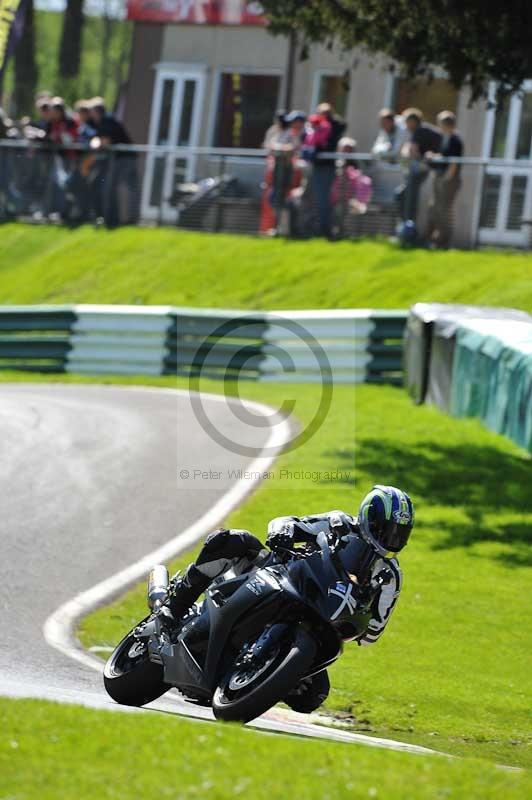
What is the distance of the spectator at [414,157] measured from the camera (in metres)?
23.2

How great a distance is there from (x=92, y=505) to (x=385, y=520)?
22.4ft

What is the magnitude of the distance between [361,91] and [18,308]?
35.2 ft

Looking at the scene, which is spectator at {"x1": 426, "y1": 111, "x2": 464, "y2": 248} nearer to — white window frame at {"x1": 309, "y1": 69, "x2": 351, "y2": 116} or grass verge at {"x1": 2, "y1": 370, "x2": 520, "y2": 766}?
grass verge at {"x1": 2, "y1": 370, "x2": 520, "y2": 766}

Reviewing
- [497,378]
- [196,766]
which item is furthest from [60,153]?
[196,766]

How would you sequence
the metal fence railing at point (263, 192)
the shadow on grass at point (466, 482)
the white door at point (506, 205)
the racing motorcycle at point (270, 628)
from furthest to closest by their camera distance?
the metal fence railing at point (263, 192) → the white door at point (506, 205) → the shadow on grass at point (466, 482) → the racing motorcycle at point (270, 628)

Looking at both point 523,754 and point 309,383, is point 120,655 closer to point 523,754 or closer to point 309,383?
point 523,754

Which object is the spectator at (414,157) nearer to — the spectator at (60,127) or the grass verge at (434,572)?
the grass verge at (434,572)

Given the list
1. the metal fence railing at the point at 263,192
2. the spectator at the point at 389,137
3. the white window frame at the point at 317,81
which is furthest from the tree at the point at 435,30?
the white window frame at the point at 317,81

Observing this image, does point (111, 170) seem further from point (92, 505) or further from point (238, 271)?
point (92, 505)

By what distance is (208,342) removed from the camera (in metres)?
21.7

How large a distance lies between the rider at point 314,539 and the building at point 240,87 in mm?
20737

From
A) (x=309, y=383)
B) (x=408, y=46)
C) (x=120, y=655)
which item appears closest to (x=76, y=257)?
(x=309, y=383)

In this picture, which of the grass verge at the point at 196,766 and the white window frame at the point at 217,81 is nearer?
the grass verge at the point at 196,766

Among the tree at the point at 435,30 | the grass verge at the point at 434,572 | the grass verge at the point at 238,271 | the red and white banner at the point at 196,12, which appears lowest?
the grass verge at the point at 434,572
